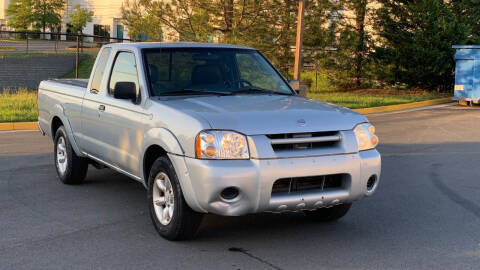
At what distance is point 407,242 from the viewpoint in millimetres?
5953

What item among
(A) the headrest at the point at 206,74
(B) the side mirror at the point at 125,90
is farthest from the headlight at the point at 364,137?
(B) the side mirror at the point at 125,90

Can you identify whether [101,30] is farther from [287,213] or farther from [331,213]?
[331,213]

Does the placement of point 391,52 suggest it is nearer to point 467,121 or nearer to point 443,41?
point 443,41

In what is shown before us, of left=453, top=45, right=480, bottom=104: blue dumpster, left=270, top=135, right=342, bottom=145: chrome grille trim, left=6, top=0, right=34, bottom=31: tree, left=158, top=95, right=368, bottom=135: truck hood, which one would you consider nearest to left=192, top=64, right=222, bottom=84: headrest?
left=158, top=95, right=368, bottom=135: truck hood

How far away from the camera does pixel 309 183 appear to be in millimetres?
5641

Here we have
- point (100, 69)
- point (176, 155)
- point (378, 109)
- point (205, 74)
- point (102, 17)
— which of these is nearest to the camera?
point (176, 155)

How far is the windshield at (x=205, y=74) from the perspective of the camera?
6.59m

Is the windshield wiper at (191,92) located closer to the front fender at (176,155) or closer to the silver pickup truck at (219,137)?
the silver pickup truck at (219,137)

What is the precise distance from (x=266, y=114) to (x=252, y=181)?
660mm

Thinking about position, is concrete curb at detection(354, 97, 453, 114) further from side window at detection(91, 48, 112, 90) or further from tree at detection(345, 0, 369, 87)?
side window at detection(91, 48, 112, 90)

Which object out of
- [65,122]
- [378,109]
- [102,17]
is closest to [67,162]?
[65,122]

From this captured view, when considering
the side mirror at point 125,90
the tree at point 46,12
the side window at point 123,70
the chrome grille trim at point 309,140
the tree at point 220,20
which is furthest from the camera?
the tree at point 46,12

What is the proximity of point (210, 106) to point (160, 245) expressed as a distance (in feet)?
4.23

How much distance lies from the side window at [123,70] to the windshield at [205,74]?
195mm
